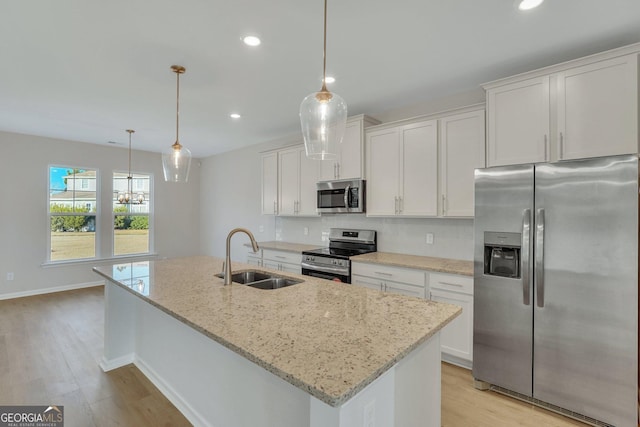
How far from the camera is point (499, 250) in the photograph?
2391 mm

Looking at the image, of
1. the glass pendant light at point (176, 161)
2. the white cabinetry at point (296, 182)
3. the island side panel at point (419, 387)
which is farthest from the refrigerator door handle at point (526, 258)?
the glass pendant light at point (176, 161)

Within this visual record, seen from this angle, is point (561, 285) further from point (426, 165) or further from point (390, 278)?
point (426, 165)

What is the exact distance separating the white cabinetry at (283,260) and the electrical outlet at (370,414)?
2.87 meters

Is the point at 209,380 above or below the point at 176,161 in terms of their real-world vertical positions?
below

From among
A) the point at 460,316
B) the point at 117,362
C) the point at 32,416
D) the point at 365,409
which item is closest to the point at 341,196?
the point at 460,316

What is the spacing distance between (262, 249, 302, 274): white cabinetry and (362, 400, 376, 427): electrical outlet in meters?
2.87

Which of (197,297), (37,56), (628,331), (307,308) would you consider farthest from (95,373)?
(628,331)

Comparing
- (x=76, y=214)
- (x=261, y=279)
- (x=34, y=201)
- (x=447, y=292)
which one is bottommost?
(x=447, y=292)

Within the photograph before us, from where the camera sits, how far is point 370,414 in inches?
40.1

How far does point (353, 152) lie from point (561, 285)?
7.72 feet

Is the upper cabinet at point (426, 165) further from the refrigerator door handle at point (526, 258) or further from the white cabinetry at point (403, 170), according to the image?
the refrigerator door handle at point (526, 258)

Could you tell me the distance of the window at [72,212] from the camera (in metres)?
5.32

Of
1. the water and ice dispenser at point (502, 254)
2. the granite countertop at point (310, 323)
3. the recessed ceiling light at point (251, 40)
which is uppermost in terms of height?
the recessed ceiling light at point (251, 40)

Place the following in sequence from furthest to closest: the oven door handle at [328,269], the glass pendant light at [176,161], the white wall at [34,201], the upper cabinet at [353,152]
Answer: the white wall at [34,201], the upper cabinet at [353,152], the oven door handle at [328,269], the glass pendant light at [176,161]
